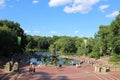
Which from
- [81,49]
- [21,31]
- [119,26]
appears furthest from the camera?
[81,49]

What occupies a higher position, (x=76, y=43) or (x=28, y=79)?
(x=76, y=43)

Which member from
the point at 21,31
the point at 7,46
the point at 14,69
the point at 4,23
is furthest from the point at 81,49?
the point at 14,69

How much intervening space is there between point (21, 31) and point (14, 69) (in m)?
81.2

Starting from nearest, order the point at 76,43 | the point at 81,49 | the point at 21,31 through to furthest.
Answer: the point at 21,31 < the point at 81,49 < the point at 76,43

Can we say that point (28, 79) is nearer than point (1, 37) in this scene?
Yes

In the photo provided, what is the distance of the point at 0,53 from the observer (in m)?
81.7

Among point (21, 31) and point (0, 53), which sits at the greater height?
point (21, 31)

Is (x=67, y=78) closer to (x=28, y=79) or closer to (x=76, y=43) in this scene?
(x=28, y=79)

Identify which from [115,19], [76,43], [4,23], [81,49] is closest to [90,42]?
[81,49]

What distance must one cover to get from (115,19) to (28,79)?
45435mm

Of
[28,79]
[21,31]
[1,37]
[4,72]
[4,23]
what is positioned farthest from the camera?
[21,31]

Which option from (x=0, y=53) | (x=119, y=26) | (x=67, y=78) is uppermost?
(x=119, y=26)

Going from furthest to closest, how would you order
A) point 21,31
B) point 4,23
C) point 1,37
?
point 21,31, point 4,23, point 1,37

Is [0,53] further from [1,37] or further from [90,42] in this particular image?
[90,42]
